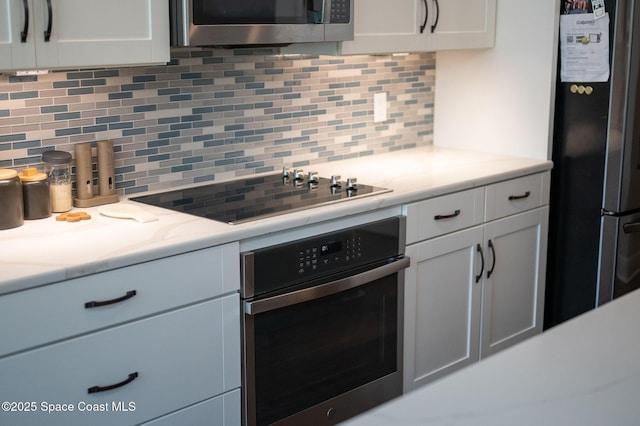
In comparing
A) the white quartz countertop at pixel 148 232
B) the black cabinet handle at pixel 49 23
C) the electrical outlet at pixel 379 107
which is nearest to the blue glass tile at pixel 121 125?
the white quartz countertop at pixel 148 232

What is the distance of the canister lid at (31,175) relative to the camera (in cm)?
259

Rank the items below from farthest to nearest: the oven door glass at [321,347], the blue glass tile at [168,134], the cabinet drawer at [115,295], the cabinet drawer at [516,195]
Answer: the cabinet drawer at [516,195] < the blue glass tile at [168,134] < the oven door glass at [321,347] < the cabinet drawer at [115,295]

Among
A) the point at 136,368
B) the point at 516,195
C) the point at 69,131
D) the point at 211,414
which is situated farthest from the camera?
the point at 516,195

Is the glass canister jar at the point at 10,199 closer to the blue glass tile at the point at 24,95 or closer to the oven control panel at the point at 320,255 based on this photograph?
the blue glass tile at the point at 24,95

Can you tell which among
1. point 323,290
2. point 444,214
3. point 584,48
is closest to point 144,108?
point 323,290

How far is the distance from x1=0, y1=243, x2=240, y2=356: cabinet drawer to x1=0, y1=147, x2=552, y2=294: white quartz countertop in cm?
3

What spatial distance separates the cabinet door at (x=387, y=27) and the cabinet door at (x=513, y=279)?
781mm

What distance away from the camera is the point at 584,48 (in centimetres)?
363

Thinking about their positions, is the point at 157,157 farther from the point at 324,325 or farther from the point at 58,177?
the point at 324,325

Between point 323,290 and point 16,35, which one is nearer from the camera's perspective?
point 16,35

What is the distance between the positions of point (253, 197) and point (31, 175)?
0.72 meters

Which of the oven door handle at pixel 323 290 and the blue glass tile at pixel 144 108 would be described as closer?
the oven door handle at pixel 323 290

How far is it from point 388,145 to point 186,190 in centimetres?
116

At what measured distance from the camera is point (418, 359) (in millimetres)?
3273
